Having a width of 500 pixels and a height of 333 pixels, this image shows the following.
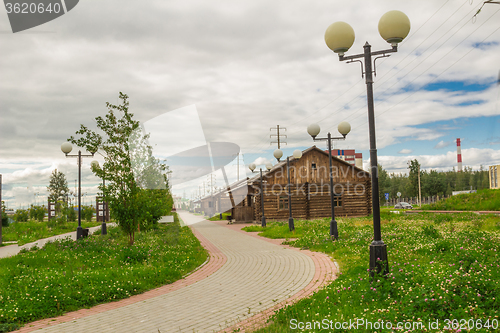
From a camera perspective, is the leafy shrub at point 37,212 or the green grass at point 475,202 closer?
the green grass at point 475,202

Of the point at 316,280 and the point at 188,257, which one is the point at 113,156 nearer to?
the point at 188,257

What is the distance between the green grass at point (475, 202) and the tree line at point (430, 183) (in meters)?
52.0

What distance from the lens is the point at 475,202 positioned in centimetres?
2897

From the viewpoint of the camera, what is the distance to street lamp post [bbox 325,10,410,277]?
615cm

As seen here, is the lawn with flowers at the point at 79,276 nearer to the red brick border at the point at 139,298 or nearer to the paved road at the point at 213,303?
the red brick border at the point at 139,298

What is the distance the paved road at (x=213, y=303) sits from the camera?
17.3 ft

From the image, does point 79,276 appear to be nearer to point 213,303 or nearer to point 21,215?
point 213,303

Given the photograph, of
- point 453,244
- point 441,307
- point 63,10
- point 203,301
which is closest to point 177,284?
point 203,301

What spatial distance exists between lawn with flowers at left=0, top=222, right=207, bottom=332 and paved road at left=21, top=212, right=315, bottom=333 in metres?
0.77

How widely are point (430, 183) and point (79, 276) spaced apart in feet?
A: 297

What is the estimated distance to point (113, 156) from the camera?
41.7 ft

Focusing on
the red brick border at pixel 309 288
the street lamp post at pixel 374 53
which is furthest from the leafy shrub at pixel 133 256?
the street lamp post at pixel 374 53

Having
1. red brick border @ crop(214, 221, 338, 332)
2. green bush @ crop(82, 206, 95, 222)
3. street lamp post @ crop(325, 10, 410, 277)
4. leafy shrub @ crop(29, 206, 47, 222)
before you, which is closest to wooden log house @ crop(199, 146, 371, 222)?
red brick border @ crop(214, 221, 338, 332)

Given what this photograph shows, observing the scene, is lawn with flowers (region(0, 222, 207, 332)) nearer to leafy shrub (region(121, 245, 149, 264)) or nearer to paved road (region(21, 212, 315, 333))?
leafy shrub (region(121, 245, 149, 264))
